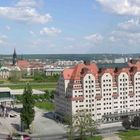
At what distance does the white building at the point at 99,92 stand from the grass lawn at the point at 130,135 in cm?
1314

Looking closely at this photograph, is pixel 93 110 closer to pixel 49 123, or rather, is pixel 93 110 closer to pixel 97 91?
pixel 97 91

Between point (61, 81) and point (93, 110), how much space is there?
12720 mm

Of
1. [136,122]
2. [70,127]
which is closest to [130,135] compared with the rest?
[136,122]

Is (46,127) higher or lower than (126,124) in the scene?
lower

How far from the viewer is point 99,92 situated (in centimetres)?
11406

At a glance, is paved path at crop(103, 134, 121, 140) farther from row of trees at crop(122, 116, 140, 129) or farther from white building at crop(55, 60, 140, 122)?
white building at crop(55, 60, 140, 122)

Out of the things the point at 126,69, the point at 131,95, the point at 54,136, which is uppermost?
the point at 126,69

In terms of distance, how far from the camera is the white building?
365 feet

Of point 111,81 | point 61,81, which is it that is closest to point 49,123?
point 61,81

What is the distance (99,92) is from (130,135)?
1982 cm

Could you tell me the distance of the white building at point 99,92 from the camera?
11112 cm

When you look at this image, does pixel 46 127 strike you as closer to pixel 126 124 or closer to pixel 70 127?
pixel 70 127

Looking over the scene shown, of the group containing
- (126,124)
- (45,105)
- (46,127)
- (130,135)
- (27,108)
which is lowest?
(130,135)

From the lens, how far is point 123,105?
11869cm
